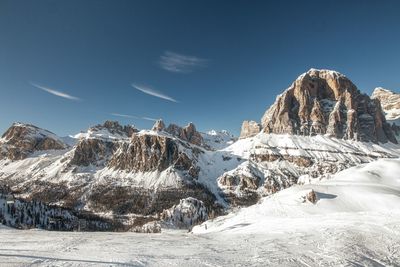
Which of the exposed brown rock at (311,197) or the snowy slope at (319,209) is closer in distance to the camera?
the snowy slope at (319,209)

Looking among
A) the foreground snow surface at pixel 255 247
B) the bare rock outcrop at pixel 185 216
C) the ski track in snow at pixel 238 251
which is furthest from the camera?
the bare rock outcrop at pixel 185 216

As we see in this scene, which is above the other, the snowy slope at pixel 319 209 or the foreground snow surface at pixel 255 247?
the snowy slope at pixel 319 209

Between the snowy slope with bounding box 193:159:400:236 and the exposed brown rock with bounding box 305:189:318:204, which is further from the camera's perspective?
the exposed brown rock with bounding box 305:189:318:204

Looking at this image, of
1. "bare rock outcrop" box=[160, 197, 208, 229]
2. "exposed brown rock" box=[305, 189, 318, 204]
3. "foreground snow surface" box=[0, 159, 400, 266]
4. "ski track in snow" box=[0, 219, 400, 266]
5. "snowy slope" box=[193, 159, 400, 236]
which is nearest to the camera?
"ski track in snow" box=[0, 219, 400, 266]

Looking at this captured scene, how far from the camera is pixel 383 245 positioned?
30719 mm

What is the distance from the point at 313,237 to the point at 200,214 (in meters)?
133

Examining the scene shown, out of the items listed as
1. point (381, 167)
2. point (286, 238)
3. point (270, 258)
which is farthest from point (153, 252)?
point (381, 167)

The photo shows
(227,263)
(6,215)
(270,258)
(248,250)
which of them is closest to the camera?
(227,263)

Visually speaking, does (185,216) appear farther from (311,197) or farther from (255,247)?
(255,247)

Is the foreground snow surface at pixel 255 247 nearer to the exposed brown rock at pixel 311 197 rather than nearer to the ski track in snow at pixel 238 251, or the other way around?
the ski track in snow at pixel 238 251

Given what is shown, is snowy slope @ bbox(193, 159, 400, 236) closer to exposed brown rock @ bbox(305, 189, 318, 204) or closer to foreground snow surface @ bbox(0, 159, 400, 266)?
foreground snow surface @ bbox(0, 159, 400, 266)

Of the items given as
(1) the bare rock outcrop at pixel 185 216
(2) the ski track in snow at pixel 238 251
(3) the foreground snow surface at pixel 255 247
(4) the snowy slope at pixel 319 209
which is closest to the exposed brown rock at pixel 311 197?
(4) the snowy slope at pixel 319 209

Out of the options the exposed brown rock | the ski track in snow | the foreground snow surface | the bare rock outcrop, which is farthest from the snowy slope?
the bare rock outcrop

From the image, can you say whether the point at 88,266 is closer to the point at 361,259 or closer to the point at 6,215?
the point at 361,259
